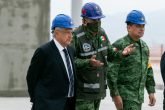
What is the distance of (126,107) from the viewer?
18.2 feet

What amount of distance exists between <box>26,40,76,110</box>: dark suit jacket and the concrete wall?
6.48 m

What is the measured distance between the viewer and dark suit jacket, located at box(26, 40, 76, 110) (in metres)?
4.73

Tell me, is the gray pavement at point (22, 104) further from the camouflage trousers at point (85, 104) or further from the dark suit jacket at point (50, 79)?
the dark suit jacket at point (50, 79)

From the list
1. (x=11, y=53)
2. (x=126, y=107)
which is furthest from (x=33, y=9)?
(x=126, y=107)

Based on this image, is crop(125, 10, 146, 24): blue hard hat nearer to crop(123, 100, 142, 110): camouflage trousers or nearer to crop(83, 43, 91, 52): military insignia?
crop(83, 43, 91, 52): military insignia

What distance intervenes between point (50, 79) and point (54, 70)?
0.08 metres

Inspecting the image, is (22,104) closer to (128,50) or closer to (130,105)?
(130,105)

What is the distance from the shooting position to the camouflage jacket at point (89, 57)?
5289mm

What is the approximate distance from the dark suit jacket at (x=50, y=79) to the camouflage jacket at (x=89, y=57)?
515 mm

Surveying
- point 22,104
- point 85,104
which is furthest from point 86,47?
point 22,104

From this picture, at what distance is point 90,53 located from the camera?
5309 mm

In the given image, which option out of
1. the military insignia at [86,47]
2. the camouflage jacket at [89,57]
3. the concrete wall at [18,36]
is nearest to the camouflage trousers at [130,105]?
the camouflage jacket at [89,57]

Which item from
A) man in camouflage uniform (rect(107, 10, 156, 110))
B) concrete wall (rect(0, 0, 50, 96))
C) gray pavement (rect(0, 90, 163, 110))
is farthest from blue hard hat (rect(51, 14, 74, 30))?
concrete wall (rect(0, 0, 50, 96))

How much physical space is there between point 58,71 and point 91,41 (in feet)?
2.36
